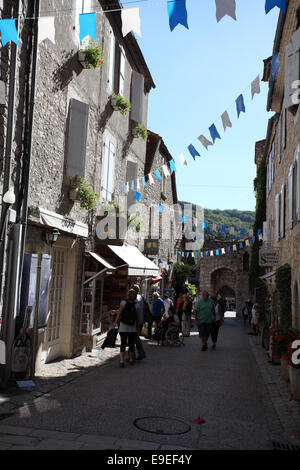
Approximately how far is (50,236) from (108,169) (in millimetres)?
4309

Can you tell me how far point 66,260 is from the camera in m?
9.99

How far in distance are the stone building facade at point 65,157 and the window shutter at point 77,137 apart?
0.02 metres

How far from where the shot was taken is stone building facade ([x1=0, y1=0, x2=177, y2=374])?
7242mm

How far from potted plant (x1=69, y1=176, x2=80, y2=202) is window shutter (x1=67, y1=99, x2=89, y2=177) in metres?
0.13

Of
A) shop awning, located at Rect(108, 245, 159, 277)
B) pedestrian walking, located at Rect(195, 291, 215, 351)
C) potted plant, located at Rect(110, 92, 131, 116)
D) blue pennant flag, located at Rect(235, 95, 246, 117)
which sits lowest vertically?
pedestrian walking, located at Rect(195, 291, 215, 351)

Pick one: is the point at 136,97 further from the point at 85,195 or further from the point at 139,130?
the point at 85,195

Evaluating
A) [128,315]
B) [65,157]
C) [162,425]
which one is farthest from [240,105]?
[162,425]

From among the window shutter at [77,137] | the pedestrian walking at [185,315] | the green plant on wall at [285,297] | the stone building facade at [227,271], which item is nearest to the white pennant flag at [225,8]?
the window shutter at [77,137]

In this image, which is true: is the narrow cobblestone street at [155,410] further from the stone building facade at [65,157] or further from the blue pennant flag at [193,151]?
the blue pennant flag at [193,151]

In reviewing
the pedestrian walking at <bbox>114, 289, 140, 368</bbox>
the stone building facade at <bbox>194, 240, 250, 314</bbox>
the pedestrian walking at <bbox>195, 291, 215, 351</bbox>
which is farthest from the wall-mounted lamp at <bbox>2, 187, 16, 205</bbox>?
the stone building facade at <bbox>194, 240, 250, 314</bbox>

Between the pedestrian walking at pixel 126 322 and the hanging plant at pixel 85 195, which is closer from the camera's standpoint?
the pedestrian walking at pixel 126 322

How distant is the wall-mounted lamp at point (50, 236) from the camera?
8154mm

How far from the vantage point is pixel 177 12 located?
5.31 meters

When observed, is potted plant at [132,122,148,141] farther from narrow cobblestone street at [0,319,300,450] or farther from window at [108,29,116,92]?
narrow cobblestone street at [0,319,300,450]
